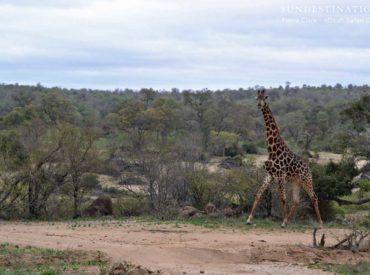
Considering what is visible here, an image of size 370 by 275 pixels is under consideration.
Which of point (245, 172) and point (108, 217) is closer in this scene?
point (108, 217)

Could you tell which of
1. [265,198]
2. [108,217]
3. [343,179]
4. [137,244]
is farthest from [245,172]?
[137,244]

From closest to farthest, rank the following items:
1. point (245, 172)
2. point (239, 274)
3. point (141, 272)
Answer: point (141, 272), point (239, 274), point (245, 172)

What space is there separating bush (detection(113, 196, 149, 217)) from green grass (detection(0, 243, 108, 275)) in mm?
8952

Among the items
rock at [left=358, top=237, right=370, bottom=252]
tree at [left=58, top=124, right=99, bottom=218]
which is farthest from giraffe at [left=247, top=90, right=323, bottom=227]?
tree at [left=58, top=124, right=99, bottom=218]

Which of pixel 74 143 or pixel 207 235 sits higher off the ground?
pixel 74 143

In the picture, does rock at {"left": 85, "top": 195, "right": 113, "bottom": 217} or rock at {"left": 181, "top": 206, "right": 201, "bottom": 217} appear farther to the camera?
rock at {"left": 85, "top": 195, "right": 113, "bottom": 217}

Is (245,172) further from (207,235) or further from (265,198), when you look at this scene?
(207,235)

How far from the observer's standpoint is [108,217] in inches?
811

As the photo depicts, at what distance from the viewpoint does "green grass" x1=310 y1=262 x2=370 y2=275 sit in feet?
39.4

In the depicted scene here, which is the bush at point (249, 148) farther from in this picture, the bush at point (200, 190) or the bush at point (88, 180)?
the bush at point (88, 180)

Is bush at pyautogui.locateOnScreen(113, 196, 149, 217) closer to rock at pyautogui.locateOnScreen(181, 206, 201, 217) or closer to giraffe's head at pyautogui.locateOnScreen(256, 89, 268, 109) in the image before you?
rock at pyautogui.locateOnScreen(181, 206, 201, 217)

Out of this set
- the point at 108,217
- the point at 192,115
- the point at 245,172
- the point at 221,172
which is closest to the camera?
the point at 108,217

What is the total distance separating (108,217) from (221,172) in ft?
15.7

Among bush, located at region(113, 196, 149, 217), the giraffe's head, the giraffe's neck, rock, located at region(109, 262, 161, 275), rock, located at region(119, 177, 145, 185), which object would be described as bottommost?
bush, located at region(113, 196, 149, 217)
